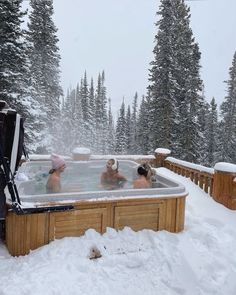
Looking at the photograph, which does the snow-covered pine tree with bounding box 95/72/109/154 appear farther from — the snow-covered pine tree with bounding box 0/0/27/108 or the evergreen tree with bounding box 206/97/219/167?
the snow-covered pine tree with bounding box 0/0/27/108

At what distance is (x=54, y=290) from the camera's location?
2.92 metres

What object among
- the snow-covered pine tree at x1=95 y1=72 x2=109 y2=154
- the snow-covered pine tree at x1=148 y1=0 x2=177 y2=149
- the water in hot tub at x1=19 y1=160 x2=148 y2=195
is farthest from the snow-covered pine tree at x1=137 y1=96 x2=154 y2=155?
the water in hot tub at x1=19 y1=160 x2=148 y2=195

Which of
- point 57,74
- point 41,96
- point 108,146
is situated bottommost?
point 108,146

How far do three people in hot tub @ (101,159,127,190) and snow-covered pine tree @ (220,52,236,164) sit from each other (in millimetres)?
18357

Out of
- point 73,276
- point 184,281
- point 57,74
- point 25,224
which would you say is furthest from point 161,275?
point 57,74

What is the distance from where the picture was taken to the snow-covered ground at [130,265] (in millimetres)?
3049

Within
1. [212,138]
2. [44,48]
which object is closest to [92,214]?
[44,48]

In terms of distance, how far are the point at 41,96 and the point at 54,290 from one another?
13.9 meters

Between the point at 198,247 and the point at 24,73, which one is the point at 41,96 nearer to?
the point at 24,73

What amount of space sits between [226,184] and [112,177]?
2200 mm

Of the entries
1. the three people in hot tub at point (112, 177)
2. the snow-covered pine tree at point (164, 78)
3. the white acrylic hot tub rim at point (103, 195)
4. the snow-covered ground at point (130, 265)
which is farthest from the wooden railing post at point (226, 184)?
the snow-covered pine tree at point (164, 78)

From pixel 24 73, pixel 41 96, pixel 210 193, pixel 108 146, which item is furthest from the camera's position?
pixel 108 146

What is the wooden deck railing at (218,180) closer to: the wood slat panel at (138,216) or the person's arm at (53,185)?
the wood slat panel at (138,216)

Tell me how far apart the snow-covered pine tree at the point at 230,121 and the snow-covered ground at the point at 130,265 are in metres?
19.7
